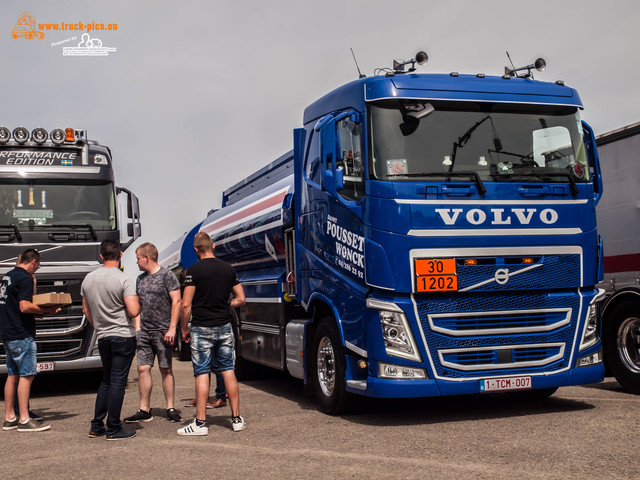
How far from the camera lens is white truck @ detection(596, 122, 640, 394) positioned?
29.5 ft

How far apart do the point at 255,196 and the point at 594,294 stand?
5.52m

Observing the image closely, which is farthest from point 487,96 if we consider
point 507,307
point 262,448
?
point 262,448

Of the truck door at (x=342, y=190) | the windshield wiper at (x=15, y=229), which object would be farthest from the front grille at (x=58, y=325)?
the truck door at (x=342, y=190)

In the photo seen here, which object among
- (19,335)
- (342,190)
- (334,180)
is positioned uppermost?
(334,180)

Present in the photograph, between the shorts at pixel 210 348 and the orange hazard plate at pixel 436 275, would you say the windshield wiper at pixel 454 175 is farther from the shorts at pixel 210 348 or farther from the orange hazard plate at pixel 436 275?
the shorts at pixel 210 348

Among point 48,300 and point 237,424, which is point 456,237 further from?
point 48,300

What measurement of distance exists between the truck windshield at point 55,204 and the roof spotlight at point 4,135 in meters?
0.80

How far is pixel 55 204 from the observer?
1160cm

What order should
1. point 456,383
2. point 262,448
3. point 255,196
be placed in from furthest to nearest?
point 255,196 → point 456,383 → point 262,448

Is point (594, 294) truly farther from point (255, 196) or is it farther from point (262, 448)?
point (255, 196)

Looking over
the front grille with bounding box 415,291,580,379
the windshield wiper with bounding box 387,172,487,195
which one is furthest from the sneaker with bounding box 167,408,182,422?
the windshield wiper with bounding box 387,172,487,195

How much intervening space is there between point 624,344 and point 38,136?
8970mm

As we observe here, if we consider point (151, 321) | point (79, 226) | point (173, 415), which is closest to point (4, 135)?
point (79, 226)

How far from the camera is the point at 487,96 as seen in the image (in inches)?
313
